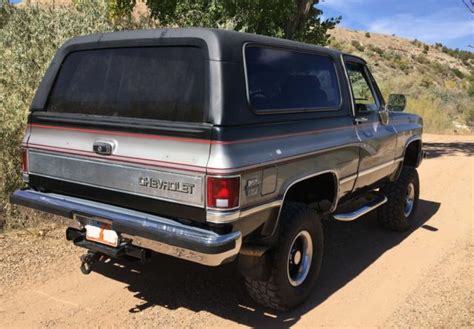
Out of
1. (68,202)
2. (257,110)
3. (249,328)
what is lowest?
(249,328)

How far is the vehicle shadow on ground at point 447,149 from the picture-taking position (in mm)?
12863

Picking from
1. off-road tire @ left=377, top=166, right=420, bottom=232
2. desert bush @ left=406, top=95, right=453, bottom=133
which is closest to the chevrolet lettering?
off-road tire @ left=377, top=166, right=420, bottom=232

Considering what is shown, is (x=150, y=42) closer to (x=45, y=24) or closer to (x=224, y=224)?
(x=224, y=224)

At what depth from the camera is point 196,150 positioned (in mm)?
3057

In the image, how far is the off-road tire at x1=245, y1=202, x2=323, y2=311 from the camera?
367 cm

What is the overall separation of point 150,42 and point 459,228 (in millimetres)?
4835

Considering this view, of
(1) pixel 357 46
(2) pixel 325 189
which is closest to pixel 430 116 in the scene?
(2) pixel 325 189

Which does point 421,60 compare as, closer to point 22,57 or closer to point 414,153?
point 414,153

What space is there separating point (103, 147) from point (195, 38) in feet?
3.24

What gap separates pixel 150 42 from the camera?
3504mm

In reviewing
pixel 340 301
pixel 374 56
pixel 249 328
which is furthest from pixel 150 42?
pixel 374 56

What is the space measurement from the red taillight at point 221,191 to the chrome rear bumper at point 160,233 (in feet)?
0.67

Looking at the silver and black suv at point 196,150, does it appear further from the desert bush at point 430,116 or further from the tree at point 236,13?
the desert bush at point 430,116

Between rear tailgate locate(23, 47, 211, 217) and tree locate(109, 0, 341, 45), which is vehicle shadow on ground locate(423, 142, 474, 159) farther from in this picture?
rear tailgate locate(23, 47, 211, 217)
